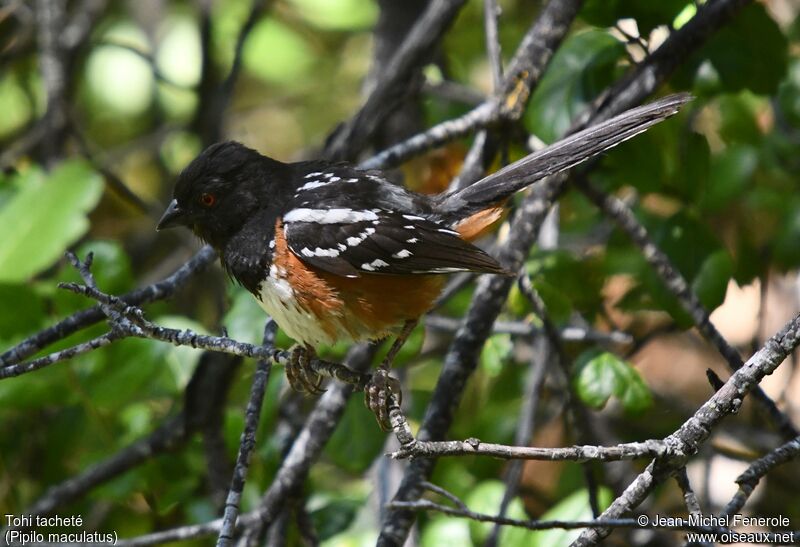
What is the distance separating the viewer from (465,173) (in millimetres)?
3096

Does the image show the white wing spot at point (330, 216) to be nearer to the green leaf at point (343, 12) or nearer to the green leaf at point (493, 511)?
the green leaf at point (493, 511)

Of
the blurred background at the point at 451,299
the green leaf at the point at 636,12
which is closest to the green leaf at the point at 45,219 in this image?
the blurred background at the point at 451,299

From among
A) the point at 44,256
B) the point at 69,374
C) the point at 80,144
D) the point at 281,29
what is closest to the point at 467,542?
the point at 69,374

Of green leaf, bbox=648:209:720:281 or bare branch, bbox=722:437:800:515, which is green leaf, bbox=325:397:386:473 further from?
bare branch, bbox=722:437:800:515

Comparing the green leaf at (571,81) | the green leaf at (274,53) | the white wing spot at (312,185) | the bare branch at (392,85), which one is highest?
the green leaf at (274,53)

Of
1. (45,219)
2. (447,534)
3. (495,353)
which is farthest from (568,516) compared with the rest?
(45,219)

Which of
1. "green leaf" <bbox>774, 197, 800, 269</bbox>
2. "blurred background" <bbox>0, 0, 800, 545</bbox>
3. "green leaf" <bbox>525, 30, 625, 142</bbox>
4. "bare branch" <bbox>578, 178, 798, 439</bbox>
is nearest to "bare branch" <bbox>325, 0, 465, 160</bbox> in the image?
"blurred background" <bbox>0, 0, 800, 545</bbox>

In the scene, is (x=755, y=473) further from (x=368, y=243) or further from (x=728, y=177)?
(x=728, y=177)

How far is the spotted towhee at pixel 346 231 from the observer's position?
101 inches

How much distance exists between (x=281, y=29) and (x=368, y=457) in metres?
2.93

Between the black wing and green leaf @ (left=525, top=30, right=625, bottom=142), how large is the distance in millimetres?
502

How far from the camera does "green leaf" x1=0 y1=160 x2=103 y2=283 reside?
10.0 ft

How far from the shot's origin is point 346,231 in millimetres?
2652

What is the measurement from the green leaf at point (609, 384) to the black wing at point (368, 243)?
0.53m
